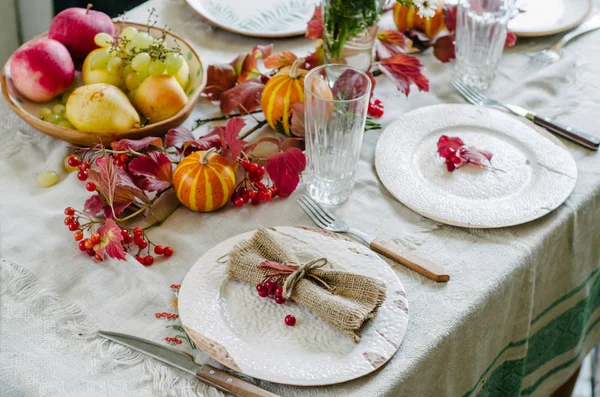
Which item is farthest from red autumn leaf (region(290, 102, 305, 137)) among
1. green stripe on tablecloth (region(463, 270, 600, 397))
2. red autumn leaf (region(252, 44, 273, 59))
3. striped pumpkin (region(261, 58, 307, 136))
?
green stripe on tablecloth (region(463, 270, 600, 397))

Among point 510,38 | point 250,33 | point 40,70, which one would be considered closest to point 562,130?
point 510,38

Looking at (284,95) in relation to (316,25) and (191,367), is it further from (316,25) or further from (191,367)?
(191,367)

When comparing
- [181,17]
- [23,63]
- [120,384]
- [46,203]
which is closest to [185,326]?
[120,384]

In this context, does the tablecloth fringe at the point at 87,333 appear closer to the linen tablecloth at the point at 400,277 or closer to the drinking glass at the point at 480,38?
the linen tablecloth at the point at 400,277

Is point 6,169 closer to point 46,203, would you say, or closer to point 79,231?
point 46,203

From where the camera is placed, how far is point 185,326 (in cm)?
72

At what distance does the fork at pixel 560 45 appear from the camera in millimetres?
1229

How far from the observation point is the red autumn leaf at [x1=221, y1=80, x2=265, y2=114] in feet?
3.54

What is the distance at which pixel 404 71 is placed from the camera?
1.12 metres

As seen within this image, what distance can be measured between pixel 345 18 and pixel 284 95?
0.53 ft

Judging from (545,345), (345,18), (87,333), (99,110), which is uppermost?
(345,18)

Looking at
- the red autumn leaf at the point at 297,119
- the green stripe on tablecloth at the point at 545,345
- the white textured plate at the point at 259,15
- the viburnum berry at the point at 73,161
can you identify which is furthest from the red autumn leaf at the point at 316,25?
the green stripe on tablecloth at the point at 545,345

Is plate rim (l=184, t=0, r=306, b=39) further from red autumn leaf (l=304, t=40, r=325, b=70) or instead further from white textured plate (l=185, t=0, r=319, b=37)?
red autumn leaf (l=304, t=40, r=325, b=70)

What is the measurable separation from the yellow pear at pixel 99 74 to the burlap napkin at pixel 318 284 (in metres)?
0.42
